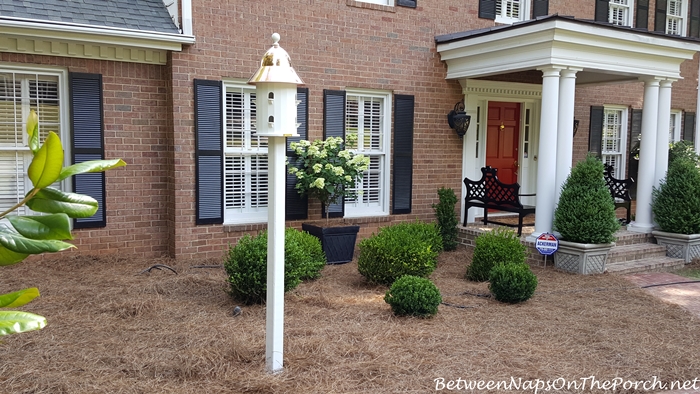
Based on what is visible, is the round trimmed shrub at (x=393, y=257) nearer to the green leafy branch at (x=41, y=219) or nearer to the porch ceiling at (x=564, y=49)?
the porch ceiling at (x=564, y=49)

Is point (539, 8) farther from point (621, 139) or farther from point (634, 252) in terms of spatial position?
point (634, 252)

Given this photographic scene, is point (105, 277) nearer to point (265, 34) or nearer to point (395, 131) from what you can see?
point (265, 34)

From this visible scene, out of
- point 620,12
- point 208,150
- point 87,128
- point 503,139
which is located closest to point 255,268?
point 208,150

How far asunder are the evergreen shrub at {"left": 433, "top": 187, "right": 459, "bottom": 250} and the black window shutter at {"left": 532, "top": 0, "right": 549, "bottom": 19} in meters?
3.62

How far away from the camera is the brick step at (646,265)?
7.98 m

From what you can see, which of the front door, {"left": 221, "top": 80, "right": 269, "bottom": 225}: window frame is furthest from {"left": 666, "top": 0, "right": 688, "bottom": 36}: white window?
{"left": 221, "top": 80, "right": 269, "bottom": 225}: window frame

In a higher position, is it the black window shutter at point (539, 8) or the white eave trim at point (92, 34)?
the black window shutter at point (539, 8)

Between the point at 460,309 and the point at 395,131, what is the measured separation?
3.87m

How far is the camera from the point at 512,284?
5.99 meters

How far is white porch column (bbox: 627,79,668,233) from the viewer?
9094 millimetres

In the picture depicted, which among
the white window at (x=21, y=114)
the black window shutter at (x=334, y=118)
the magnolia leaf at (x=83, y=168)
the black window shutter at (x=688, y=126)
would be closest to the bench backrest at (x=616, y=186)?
the black window shutter at (x=688, y=126)

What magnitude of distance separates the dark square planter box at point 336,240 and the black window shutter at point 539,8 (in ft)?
17.1

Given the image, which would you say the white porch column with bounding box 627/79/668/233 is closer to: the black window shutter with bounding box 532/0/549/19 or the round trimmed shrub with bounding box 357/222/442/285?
the black window shutter with bounding box 532/0/549/19

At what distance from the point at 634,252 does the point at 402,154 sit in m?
3.56
